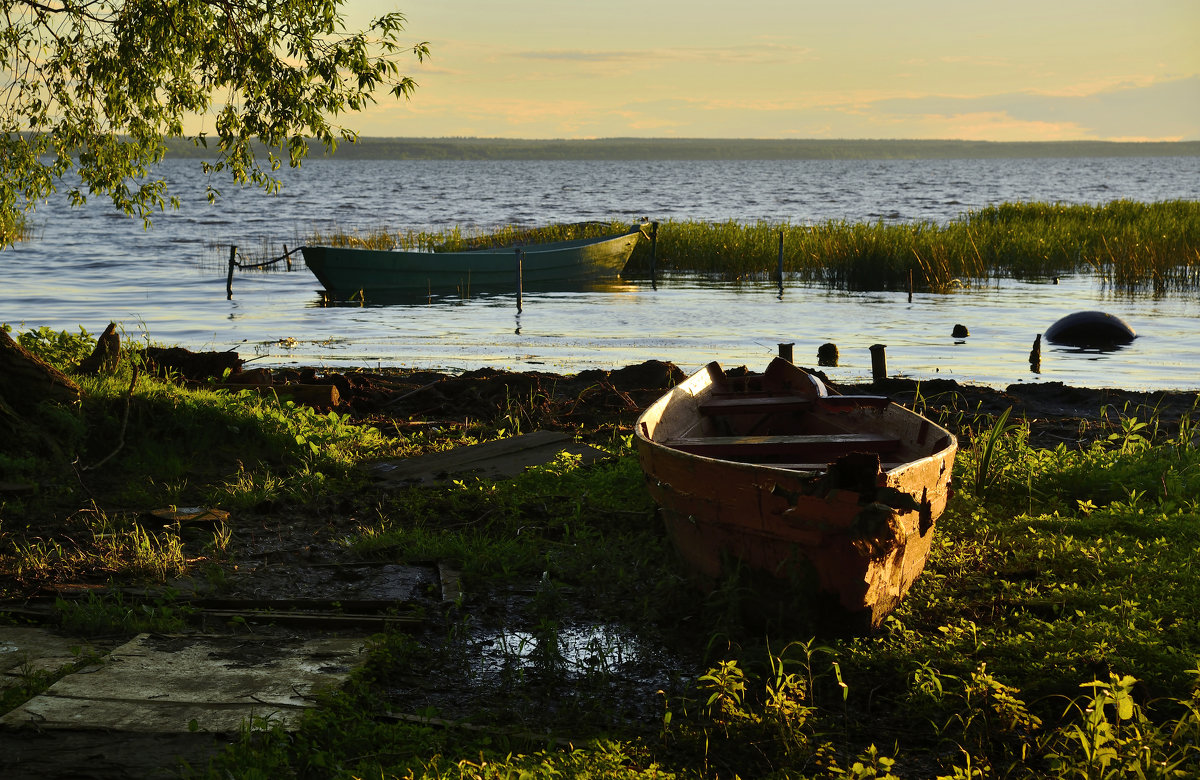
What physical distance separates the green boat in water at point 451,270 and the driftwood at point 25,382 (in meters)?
15.0

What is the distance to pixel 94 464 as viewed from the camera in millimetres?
8070

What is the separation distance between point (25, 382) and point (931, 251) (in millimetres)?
23342

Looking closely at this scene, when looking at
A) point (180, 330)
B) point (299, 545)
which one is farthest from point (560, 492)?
point (180, 330)

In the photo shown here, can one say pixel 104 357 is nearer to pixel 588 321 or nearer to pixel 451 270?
pixel 588 321

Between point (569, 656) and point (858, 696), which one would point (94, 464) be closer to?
point (569, 656)

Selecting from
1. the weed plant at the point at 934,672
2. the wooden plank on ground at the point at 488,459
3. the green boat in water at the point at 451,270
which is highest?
the green boat in water at the point at 451,270

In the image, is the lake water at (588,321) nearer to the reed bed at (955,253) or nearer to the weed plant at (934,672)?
the reed bed at (955,253)

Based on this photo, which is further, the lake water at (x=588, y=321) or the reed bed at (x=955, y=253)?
the reed bed at (x=955, y=253)

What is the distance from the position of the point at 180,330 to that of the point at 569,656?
1637cm

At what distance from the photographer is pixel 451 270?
26.1 m

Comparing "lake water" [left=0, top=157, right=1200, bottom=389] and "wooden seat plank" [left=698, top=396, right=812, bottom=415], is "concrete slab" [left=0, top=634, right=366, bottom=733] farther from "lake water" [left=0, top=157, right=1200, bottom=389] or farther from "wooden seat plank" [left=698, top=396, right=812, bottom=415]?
"lake water" [left=0, top=157, right=1200, bottom=389]

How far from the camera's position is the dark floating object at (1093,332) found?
58.0ft

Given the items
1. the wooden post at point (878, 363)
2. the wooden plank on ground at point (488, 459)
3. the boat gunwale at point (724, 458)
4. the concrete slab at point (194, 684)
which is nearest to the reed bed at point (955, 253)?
the wooden post at point (878, 363)

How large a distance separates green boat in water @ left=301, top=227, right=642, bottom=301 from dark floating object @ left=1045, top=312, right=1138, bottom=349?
11429mm
